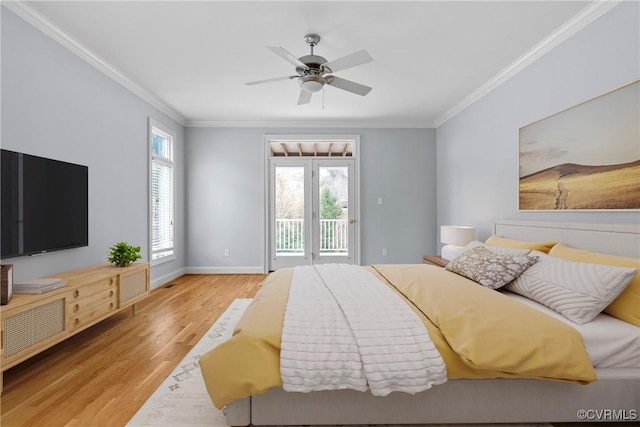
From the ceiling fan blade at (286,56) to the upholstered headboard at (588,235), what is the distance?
8.25 feet

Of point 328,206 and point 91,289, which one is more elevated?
point 328,206

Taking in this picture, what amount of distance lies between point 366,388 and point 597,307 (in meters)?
1.32

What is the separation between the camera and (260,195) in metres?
5.70

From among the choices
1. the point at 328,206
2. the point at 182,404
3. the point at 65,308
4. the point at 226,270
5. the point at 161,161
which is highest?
the point at 161,161

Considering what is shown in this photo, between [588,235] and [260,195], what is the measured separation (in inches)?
176

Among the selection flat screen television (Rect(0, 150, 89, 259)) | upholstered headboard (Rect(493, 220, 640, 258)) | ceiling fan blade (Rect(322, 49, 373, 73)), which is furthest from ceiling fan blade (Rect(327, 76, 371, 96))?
flat screen television (Rect(0, 150, 89, 259))

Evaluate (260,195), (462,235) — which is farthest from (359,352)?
(260,195)

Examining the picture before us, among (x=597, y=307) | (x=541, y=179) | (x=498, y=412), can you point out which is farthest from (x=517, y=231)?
(x=498, y=412)

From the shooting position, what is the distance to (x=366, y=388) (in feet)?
4.87

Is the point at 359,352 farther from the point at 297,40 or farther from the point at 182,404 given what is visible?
the point at 297,40

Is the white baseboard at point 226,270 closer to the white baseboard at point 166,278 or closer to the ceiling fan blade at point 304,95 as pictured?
the white baseboard at point 166,278

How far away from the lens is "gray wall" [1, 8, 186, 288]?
2.49m

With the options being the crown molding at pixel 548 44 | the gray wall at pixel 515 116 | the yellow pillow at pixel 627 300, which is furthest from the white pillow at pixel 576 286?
the crown molding at pixel 548 44

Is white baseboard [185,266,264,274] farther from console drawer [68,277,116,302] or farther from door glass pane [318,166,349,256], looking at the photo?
console drawer [68,277,116,302]
